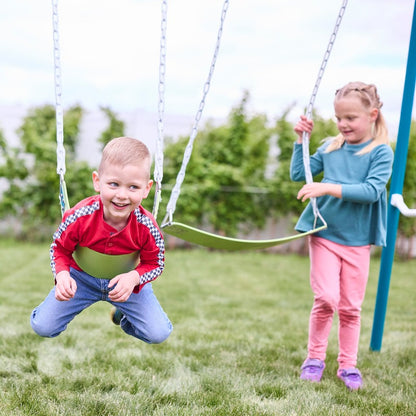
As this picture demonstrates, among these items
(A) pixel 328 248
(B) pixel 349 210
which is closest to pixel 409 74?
(B) pixel 349 210

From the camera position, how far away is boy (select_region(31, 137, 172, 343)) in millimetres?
2285

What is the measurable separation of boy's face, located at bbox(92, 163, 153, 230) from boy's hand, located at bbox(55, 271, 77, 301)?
33cm

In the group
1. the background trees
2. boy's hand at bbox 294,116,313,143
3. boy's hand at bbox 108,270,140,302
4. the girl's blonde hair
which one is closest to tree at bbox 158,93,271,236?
the background trees

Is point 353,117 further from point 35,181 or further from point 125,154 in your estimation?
point 35,181

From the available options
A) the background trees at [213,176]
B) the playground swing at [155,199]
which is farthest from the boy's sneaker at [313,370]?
the background trees at [213,176]

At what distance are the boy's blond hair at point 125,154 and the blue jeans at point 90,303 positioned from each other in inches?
24.1

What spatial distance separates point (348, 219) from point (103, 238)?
1.41m

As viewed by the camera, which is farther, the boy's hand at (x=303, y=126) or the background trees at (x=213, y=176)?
the background trees at (x=213, y=176)

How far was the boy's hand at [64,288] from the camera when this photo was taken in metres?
2.29

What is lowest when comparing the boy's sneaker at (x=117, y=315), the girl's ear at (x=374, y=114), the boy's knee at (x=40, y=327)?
the boy's sneaker at (x=117, y=315)

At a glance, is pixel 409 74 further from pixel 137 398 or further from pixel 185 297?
pixel 185 297

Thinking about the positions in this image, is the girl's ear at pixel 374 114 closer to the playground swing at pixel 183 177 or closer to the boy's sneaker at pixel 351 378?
the playground swing at pixel 183 177

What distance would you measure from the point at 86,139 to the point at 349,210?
808cm

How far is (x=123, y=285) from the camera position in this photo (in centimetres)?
238
